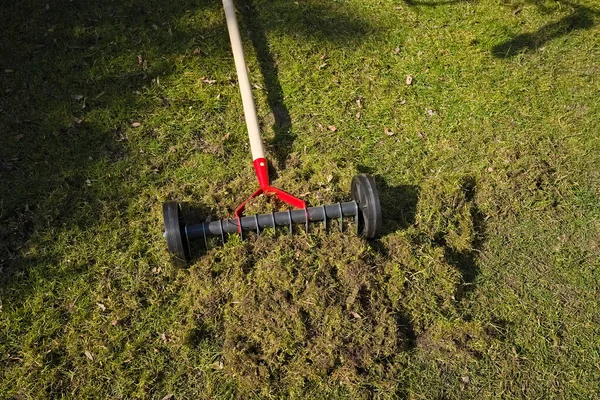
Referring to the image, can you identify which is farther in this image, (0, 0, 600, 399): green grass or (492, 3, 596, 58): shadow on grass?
(492, 3, 596, 58): shadow on grass

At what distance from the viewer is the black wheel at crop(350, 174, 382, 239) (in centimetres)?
317

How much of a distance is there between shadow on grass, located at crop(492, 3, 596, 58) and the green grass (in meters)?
0.03

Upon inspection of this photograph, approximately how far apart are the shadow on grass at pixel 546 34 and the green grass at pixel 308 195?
3cm

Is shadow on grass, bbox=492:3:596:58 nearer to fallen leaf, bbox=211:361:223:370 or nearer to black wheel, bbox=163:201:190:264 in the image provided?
black wheel, bbox=163:201:190:264

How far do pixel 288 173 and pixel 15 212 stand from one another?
1919 millimetres

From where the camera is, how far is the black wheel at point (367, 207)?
3174mm

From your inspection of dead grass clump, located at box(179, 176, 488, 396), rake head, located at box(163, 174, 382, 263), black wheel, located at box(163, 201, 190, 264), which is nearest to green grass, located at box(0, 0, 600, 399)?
dead grass clump, located at box(179, 176, 488, 396)

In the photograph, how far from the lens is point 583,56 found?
4734 millimetres

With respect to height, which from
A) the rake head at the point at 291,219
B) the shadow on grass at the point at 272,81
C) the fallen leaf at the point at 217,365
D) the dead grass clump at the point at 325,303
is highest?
the shadow on grass at the point at 272,81

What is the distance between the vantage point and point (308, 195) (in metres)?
3.66

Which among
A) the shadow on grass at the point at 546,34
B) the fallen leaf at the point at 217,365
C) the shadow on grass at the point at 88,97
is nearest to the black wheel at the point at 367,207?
the shadow on grass at the point at 88,97

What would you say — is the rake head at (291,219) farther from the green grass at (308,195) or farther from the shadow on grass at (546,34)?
the shadow on grass at (546,34)

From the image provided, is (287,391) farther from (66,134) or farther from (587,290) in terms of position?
(66,134)

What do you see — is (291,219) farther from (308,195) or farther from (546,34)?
(546,34)
